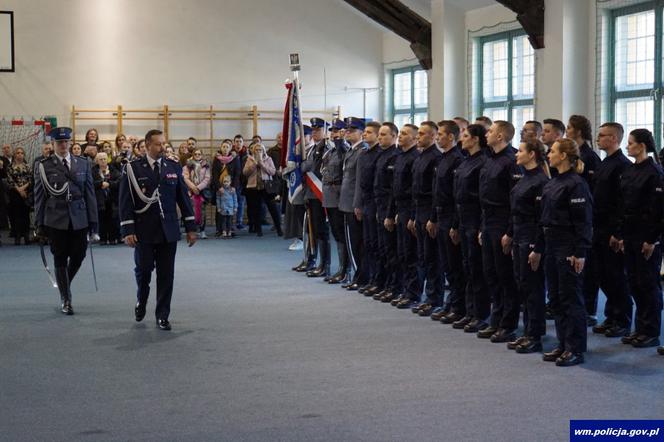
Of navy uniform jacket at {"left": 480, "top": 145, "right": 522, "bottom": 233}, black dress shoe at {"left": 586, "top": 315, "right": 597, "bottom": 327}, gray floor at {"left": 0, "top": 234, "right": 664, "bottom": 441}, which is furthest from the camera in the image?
black dress shoe at {"left": 586, "top": 315, "right": 597, "bottom": 327}

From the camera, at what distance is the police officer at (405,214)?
7.97 m

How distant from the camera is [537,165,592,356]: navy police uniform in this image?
227 inches

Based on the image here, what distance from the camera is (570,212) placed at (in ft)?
19.0

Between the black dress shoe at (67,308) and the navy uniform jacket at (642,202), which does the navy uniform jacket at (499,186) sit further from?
the black dress shoe at (67,308)

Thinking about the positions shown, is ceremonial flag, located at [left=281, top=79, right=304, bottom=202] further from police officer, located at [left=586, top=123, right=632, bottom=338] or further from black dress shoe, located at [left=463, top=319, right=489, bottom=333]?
police officer, located at [left=586, top=123, right=632, bottom=338]

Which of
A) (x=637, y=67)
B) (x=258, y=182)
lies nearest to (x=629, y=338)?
(x=637, y=67)

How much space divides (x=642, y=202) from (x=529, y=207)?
0.84 metres

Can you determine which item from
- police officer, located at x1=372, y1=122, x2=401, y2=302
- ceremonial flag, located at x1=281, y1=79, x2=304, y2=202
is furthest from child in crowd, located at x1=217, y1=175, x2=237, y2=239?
police officer, located at x1=372, y1=122, x2=401, y2=302

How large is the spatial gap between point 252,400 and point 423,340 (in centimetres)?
190

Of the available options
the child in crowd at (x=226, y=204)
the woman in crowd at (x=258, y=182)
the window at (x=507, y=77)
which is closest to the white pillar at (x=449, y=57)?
the window at (x=507, y=77)

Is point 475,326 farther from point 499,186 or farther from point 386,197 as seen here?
point 386,197

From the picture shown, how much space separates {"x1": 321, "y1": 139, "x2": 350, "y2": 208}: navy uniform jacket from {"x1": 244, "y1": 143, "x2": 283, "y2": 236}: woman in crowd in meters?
5.26

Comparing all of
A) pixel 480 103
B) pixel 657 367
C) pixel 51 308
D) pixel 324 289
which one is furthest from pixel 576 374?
pixel 480 103

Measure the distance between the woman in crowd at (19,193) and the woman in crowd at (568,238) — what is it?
953 cm
